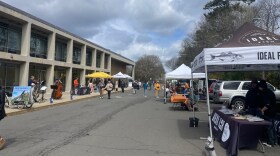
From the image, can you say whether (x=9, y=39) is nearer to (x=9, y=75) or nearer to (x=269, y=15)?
(x=9, y=75)

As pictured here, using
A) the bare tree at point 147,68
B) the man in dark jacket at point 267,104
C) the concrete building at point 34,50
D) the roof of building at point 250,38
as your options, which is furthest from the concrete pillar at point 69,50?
the bare tree at point 147,68

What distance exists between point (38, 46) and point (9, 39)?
553cm

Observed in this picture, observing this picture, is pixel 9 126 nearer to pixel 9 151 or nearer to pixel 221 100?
pixel 9 151

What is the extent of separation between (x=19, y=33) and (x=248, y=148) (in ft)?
88.8

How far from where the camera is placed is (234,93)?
2269cm

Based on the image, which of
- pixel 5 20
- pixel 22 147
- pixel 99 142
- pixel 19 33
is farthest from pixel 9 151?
pixel 19 33

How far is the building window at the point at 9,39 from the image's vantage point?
94.2 feet

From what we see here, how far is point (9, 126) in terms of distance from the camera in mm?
12859

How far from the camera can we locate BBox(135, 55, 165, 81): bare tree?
12862 cm

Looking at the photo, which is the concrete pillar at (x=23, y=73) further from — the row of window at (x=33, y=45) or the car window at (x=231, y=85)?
the car window at (x=231, y=85)

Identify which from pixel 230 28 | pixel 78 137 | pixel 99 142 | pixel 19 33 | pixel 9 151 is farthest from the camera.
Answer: pixel 230 28

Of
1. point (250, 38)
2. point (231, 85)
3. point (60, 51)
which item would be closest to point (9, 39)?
point (60, 51)

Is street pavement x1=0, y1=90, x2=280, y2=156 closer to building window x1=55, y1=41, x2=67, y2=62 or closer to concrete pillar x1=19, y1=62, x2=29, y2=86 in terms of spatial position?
concrete pillar x1=19, y1=62, x2=29, y2=86

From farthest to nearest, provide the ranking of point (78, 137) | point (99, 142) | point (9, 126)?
point (9, 126)
point (78, 137)
point (99, 142)
